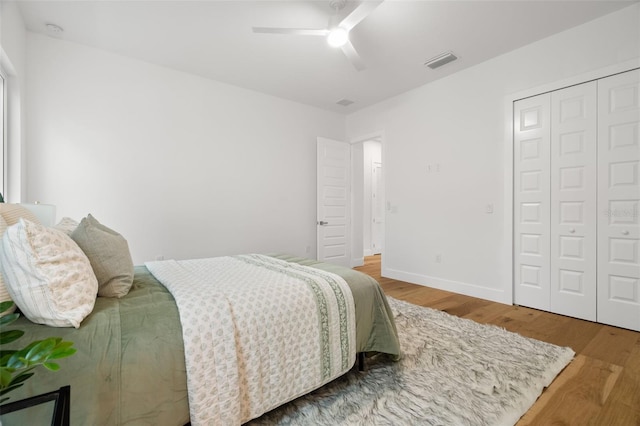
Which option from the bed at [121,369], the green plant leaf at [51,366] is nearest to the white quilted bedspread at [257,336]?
the bed at [121,369]

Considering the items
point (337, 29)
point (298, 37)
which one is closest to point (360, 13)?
point (337, 29)

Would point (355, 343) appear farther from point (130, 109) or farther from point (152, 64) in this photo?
point (152, 64)

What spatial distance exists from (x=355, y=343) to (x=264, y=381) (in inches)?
23.1

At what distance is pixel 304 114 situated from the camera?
186 inches

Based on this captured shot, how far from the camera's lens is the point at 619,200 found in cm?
252

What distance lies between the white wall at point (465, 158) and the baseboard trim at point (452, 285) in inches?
0.4

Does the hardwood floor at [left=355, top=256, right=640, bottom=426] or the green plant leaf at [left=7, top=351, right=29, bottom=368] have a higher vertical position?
the green plant leaf at [left=7, top=351, right=29, bottom=368]

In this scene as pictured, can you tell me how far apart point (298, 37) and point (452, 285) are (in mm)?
3444

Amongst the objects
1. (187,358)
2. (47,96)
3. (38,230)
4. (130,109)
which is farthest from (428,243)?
(47,96)

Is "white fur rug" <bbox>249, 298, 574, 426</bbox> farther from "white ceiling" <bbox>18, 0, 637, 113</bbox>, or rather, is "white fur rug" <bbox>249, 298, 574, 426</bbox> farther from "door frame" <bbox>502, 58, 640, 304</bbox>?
"white ceiling" <bbox>18, 0, 637, 113</bbox>

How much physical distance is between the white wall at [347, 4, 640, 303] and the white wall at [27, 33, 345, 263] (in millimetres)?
1522

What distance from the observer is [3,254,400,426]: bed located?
0.95m

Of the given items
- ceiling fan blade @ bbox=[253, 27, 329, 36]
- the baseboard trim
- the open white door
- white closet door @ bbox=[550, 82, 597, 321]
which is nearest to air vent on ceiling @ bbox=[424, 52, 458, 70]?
white closet door @ bbox=[550, 82, 597, 321]

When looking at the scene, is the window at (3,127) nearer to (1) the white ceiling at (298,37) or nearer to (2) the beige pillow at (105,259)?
(1) the white ceiling at (298,37)
